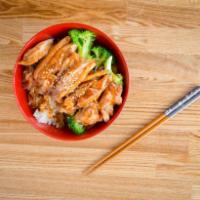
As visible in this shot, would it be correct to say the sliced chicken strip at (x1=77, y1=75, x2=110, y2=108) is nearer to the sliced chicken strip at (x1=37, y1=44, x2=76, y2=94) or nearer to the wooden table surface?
the sliced chicken strip at (x1=37, y1=44, x2=76, y2=94)

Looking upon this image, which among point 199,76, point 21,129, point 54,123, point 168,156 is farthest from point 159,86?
point 21,129

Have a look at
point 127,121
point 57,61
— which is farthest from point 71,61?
point 127,121

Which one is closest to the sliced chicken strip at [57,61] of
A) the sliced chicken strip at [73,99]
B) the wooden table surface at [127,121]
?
the sliced chicken strip at [73,99]

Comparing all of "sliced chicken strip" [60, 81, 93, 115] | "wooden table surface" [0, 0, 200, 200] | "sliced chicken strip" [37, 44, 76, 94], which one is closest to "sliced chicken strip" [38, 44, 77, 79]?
"sliced chicken strip" [37, 44, 76, 94]

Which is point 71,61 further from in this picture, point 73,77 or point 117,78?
point 117,78

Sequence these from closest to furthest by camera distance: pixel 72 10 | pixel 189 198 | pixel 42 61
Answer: pixel 42 61 → pixel 72 10 → pixel 189 198

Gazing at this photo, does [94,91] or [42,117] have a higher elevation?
[94,91]

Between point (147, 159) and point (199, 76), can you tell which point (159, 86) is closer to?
point (199, 76)

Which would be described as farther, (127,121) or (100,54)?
(127,121)
